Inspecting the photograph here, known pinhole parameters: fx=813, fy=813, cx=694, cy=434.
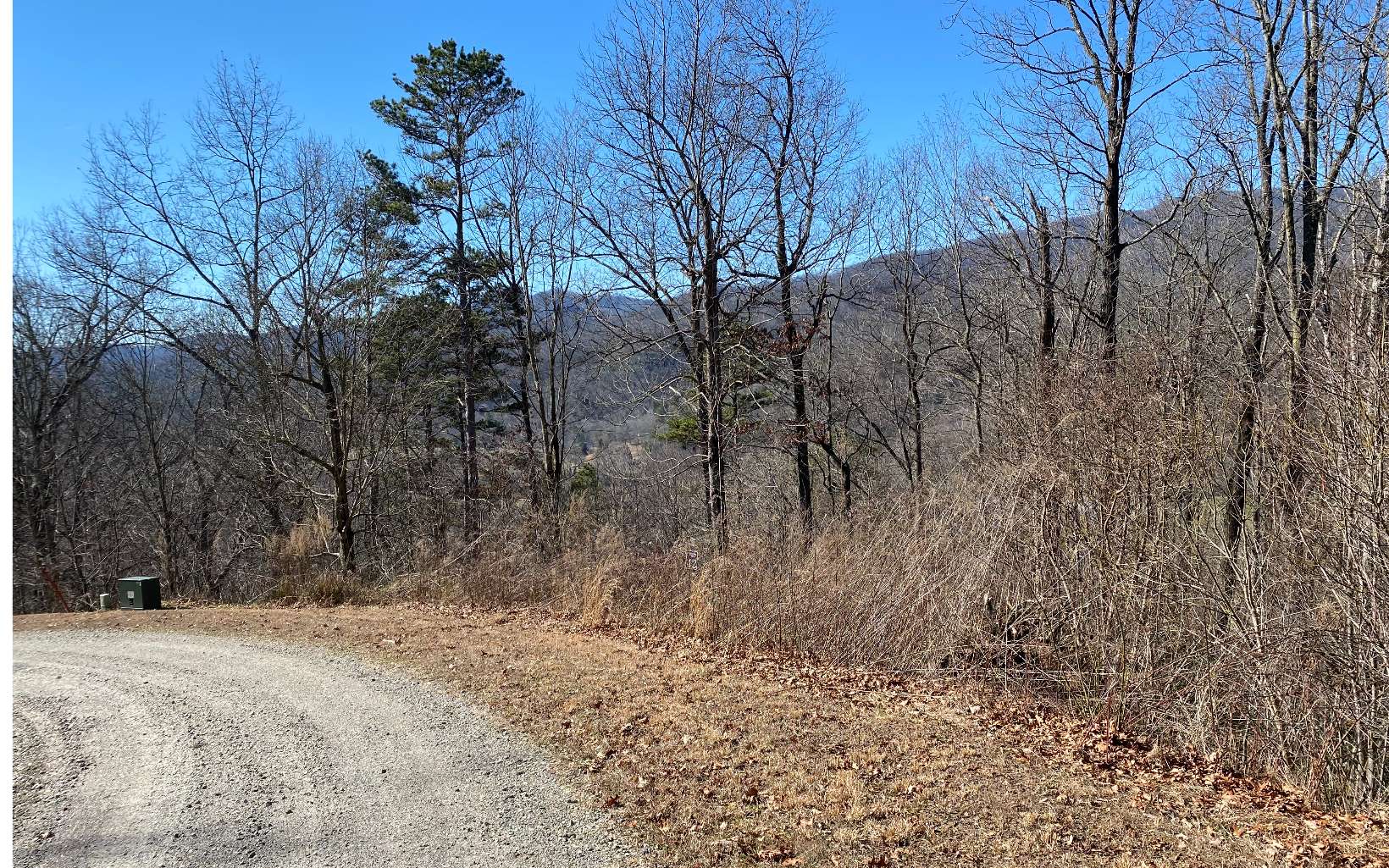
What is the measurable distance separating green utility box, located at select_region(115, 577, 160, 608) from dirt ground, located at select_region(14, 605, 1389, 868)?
6.87m

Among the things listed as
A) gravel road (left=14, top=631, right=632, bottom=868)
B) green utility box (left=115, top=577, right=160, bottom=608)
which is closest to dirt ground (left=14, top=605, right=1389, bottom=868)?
gravel road (left=14, top=631, right=632, bottom=868)

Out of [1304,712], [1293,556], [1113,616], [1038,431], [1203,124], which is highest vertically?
[1203,124]

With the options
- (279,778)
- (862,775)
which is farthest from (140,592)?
(862,775)

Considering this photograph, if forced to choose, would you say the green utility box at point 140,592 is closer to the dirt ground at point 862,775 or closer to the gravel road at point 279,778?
the gravel road at point 279,778

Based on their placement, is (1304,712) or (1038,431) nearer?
(1304,712)

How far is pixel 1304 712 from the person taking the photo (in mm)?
5344

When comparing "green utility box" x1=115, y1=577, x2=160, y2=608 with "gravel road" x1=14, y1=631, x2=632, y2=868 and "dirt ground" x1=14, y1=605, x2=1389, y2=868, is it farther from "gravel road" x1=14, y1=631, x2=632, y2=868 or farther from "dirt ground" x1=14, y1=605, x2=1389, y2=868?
"dirt ground" x1=14, y1=605, x2=1389, y2=868

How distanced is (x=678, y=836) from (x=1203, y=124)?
12.3 meters

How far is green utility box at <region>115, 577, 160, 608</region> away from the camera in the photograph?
43.0ft

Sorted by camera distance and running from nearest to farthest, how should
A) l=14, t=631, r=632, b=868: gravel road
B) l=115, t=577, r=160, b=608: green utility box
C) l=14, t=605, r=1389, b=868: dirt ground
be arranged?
l=14, t=605, r=1389, b=868: dirt ground < l=14, t=631, r=632, b=868: gravel road < l=115, t=577, r=160, b=608: green utility box

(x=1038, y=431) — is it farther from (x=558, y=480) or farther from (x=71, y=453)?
(x=71, y=453)

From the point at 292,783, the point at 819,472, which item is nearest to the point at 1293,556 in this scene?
the point at 292,783

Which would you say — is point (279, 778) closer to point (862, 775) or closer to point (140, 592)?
point (862, 775)

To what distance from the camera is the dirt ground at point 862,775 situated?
4.45 metres
